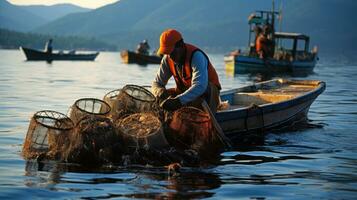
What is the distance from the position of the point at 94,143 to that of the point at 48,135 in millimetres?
698

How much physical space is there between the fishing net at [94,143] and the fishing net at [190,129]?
3.76ft

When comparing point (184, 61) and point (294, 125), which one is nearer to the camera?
point (184, 61)

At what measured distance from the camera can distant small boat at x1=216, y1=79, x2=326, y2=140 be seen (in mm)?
11719

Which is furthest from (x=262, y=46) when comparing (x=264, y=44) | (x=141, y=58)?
(x=141, y=58)

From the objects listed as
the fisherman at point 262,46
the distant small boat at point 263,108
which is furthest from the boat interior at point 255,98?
the fisherman at point 262,46

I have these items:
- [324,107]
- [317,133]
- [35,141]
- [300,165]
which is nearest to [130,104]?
[35,141]

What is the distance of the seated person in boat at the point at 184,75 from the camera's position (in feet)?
33.1

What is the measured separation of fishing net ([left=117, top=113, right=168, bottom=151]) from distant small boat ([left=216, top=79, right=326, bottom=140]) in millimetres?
A: 1746

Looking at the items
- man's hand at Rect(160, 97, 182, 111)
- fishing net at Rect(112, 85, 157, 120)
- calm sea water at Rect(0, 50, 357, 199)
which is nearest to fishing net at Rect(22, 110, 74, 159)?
calm sea water at Rect(0, 50, 357, 199)

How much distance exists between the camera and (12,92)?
2267 centimetres

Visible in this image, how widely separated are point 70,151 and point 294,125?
6785mm

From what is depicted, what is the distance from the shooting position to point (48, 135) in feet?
30.5

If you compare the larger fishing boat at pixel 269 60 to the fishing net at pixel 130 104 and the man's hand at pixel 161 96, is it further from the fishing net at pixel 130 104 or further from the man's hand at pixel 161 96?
the fishing net at pixel 130 104

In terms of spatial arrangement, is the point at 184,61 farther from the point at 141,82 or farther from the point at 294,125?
the point at 141,82
